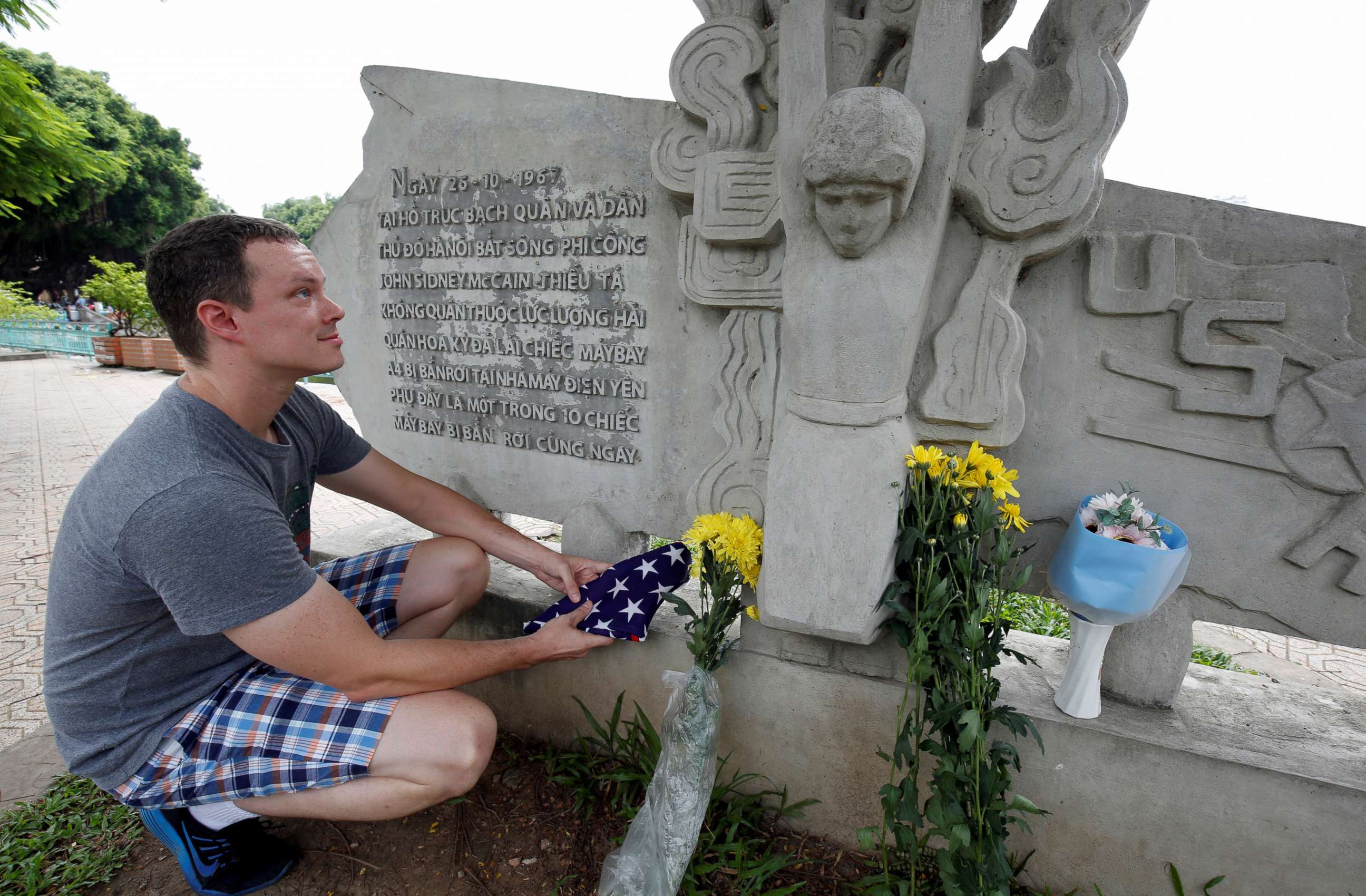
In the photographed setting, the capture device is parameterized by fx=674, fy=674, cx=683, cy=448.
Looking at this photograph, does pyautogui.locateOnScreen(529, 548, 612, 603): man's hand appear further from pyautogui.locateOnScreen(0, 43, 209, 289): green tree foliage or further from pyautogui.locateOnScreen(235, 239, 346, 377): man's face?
pyautogui.locateOnScreen(0, 43, 209, 289): green tree foliage

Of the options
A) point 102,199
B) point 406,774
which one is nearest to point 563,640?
point 406,774

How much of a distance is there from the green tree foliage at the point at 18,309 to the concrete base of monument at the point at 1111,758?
86.3 ft

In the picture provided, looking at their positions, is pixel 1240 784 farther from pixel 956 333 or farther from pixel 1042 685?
pixel 956 333

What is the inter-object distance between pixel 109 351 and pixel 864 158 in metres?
19.5

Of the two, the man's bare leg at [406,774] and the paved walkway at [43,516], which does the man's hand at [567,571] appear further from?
the paved walkway at [43,516]

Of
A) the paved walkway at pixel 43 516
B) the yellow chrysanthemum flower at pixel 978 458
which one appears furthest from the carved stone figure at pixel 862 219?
the paved walkway at pixel 43 516

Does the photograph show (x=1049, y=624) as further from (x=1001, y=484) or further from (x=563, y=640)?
(x=563, y=640)

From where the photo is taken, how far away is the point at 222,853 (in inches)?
71.1

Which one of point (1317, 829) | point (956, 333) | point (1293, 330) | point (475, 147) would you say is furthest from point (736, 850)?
point (475, 147)

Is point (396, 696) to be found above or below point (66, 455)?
above

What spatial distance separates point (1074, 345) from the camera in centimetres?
173

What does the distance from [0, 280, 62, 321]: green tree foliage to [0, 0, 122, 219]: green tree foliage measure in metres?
14.5

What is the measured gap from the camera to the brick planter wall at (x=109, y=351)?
15250 millimetres

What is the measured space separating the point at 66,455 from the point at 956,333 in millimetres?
8330
